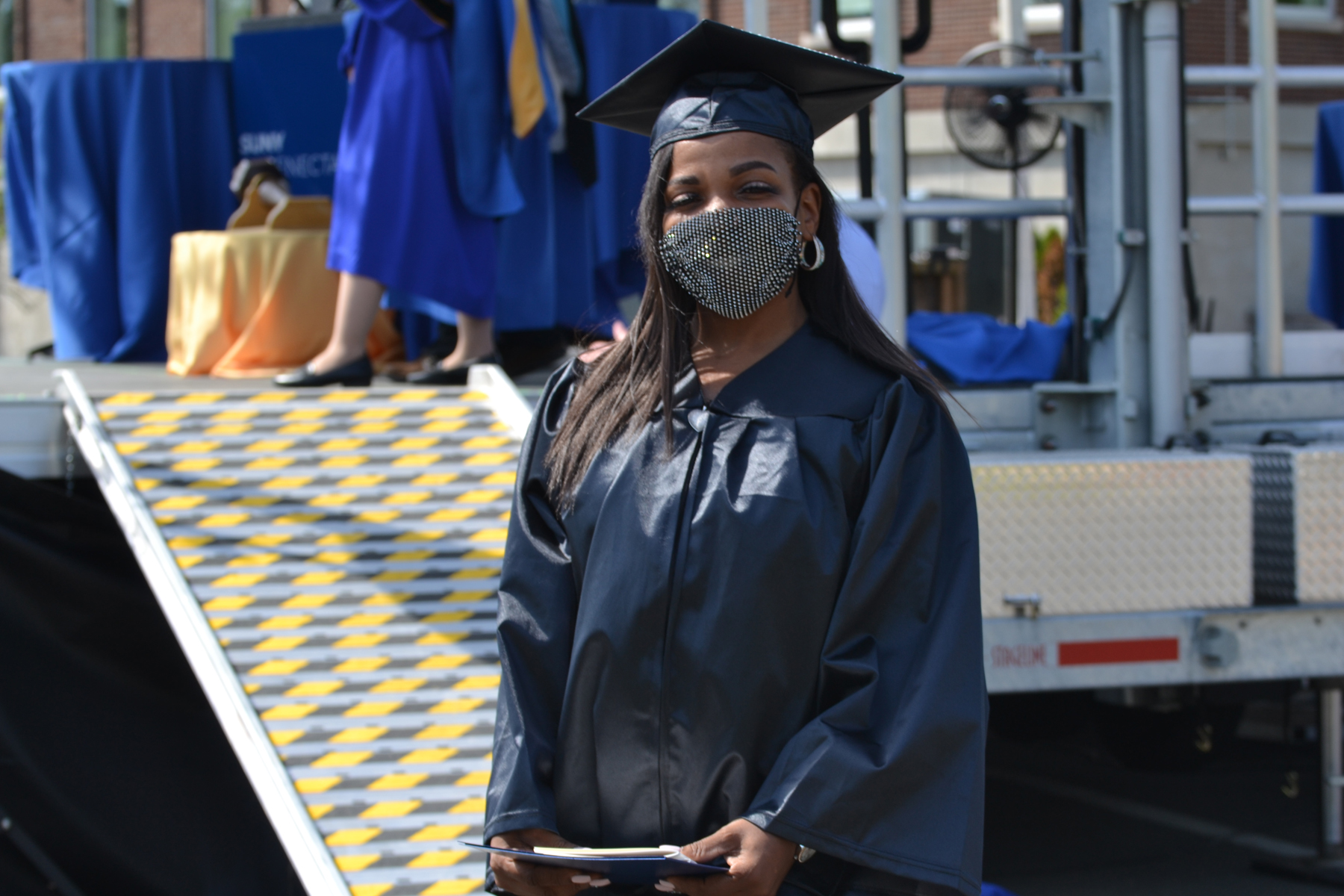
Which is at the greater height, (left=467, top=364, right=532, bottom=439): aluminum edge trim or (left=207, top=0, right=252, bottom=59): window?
(left=207, top=0, right=252, bottom=59): window

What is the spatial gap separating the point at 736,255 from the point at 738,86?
264 millimetres

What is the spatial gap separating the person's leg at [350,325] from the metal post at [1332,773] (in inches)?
129

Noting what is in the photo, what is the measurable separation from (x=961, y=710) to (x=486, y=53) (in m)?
3.48

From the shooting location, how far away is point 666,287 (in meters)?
2.01

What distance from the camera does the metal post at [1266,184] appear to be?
15.2ft

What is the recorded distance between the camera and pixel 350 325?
4465mm

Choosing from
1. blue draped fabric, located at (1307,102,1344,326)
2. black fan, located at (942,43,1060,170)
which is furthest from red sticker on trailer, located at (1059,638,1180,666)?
black fan, located at (942,43,1060,170)

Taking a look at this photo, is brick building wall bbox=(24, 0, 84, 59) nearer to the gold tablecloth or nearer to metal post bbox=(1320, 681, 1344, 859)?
the gold tablecloth

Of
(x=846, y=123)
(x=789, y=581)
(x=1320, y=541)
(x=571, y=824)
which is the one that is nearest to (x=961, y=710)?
(x=789, y=581)

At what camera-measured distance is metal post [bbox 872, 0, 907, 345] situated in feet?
14.5

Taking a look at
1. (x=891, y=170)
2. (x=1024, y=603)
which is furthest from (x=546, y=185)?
(x=1024, y=603)

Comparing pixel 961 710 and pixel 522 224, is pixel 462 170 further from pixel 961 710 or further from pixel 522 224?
pixel 961 710

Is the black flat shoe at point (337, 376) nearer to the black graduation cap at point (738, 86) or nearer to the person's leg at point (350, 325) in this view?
the person's leg at point (350, 325)

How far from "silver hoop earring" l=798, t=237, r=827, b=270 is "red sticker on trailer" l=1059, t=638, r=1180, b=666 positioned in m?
2.12
